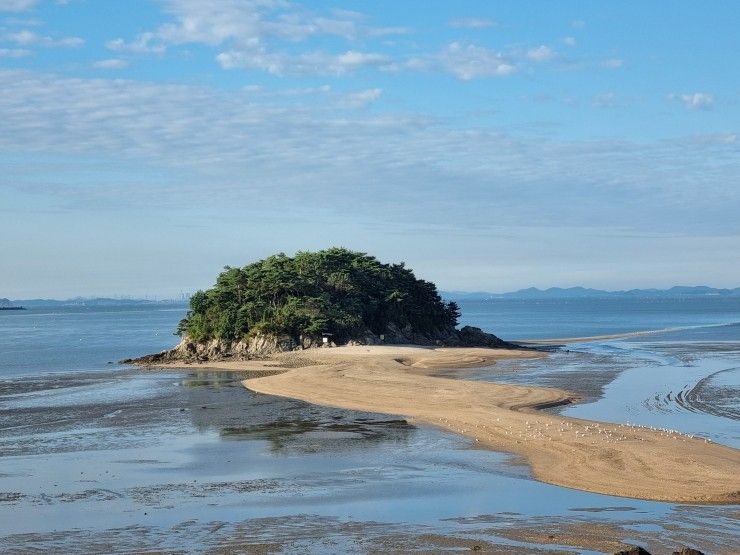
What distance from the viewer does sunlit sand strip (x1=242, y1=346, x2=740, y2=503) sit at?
66.1 ft

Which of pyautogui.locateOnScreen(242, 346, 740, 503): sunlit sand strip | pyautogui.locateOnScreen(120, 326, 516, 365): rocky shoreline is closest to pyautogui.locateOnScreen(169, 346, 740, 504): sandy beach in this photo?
pyautogui.locateOnScreen(242, 346, 740, 503): sunlit sand strip

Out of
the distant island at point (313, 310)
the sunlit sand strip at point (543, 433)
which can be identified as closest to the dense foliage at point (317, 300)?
the distant island at point (313, 310)

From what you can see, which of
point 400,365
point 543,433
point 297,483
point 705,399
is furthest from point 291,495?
point 400,365

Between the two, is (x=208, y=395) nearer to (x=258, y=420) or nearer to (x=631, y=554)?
(x=258, y=420)

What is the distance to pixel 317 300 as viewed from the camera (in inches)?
2749

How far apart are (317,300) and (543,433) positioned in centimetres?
4388

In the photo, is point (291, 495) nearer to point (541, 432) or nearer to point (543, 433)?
point (543, 433)

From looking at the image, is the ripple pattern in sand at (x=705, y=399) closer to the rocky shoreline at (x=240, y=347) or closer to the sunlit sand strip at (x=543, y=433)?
the sunlit sand strip at (x=543, y=433)

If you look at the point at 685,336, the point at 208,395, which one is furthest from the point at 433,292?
the point at 208,395

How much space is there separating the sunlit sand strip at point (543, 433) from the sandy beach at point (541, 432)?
0.08 feet

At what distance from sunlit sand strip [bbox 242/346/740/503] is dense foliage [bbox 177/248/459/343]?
16891 millimetres

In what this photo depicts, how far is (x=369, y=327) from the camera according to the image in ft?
243

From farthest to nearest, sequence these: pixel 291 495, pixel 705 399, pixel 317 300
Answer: pixel 317 300, pixel 705 399, pixel 291 495

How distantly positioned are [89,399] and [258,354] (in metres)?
25.3
